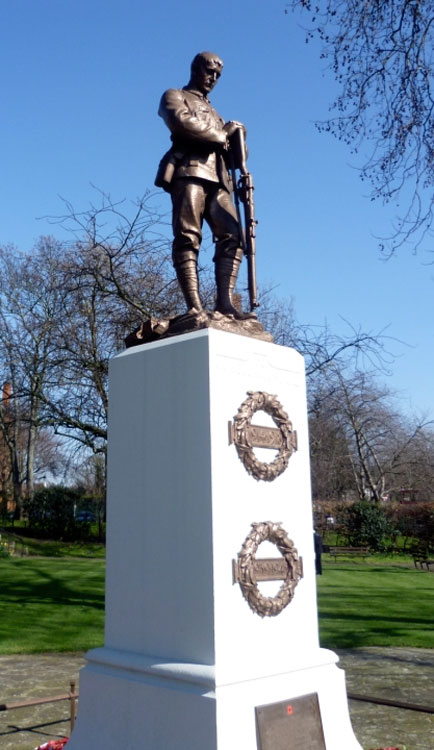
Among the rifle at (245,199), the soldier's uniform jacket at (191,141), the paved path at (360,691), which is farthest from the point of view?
the paved path at (360,691)

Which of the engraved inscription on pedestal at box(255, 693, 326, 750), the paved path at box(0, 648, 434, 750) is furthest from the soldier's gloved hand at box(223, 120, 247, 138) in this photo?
the paved path at box(0, 648, 434, 750)

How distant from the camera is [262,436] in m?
4.79

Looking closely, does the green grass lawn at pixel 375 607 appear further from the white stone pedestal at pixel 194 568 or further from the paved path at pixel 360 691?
the white stone pedestal at pixel 194 568

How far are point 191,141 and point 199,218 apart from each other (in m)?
0.59

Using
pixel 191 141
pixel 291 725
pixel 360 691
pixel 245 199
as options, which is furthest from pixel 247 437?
pixel 360 691

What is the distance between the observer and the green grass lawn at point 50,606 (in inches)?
432

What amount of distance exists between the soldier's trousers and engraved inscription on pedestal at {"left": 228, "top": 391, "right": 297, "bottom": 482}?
1385 millimetres

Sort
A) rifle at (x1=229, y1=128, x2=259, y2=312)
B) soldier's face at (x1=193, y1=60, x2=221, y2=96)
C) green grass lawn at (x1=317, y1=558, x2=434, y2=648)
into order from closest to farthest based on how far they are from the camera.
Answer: rifle at (x1=229, y1=128, x2=259, y2=312) → soldier's face at (x1=193, y1=60, x2=221, y2=96) → green grass lawn at (x1=317, y1=558, x2=434, y2=648)

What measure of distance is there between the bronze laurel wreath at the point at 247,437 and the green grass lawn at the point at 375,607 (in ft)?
23.5

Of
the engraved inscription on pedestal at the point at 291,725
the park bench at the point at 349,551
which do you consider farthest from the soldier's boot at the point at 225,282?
the park bench at the point at 349,551

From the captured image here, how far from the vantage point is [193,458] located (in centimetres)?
452

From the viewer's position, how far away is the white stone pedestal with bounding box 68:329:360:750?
422cm

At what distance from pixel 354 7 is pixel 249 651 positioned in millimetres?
6384

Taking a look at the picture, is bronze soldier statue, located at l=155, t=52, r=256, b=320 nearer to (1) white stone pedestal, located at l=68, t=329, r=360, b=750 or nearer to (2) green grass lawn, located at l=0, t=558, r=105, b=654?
(1) white stone pedestal, located at l=68, t=329, r=360, b=750
